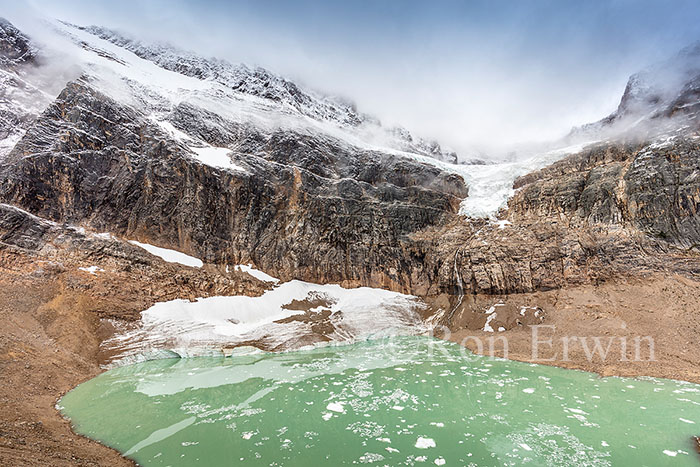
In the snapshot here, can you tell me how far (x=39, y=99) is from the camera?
38875mm

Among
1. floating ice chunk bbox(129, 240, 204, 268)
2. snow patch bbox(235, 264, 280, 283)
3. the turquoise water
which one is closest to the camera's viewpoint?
the turquoise water

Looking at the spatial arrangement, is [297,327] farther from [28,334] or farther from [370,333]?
[28,334]

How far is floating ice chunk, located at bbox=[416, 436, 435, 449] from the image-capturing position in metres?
8.28

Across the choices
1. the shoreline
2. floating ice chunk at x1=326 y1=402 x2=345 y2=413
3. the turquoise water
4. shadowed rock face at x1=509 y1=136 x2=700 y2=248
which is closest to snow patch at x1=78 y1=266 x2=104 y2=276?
the shoreline

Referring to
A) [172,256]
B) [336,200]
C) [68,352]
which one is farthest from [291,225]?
[68,352]

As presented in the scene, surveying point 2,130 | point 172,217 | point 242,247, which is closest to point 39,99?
point 2,130

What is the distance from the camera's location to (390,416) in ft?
34.2

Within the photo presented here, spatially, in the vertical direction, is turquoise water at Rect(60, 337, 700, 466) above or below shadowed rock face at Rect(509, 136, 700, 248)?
below

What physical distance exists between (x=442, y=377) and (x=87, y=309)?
25.0m

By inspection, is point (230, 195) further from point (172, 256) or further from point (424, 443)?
point (424, 443)

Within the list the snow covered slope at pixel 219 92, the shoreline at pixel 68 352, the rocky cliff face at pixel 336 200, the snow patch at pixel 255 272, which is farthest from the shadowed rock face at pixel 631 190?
the snow covered slope at pixel 219 92

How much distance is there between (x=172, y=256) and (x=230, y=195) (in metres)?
9.94

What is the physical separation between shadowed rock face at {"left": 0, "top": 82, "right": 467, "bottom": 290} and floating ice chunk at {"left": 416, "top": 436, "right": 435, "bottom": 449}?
93.5 ft

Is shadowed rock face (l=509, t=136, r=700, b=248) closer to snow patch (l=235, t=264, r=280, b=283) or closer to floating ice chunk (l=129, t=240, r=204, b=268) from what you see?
snow patch (l=235, t=264, r=280, b=283)
